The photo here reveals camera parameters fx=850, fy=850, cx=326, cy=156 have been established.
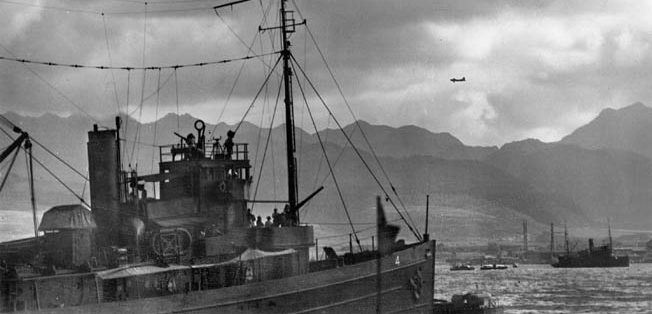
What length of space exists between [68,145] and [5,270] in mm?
59380

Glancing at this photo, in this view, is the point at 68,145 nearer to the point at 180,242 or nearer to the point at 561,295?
the point at 561,295

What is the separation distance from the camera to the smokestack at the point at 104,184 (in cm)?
2598

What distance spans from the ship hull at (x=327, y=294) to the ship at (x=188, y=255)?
0.11 feet

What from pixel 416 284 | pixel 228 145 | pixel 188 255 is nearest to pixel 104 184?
pixel 188 255

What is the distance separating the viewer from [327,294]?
27.3 m

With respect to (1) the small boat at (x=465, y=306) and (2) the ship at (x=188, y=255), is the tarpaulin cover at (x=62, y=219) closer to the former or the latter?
(2) the ship at (x=188, y=255)

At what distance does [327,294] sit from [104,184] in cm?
781

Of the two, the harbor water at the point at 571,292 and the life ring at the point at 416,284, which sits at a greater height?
the life ring at the point at 416,284

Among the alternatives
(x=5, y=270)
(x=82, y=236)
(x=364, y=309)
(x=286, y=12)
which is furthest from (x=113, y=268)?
(x=286, y=12)

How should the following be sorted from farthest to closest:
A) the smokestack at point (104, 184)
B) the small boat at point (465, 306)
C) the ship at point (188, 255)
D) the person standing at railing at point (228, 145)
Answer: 1. the small boat at point (465, 306)
2. the person standing at railing at point (228, 145)
3. the smokestack at point (104, 184)
4. the ship at point (188, 255)

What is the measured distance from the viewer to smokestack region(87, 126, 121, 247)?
85.3ft

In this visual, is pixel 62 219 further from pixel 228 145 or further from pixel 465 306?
pixel 465 306

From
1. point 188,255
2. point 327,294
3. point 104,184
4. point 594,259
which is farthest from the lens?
point 594,259

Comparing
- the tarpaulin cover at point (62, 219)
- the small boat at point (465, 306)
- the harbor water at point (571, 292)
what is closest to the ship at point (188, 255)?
the tarpaulin cover at point (62, 219)
